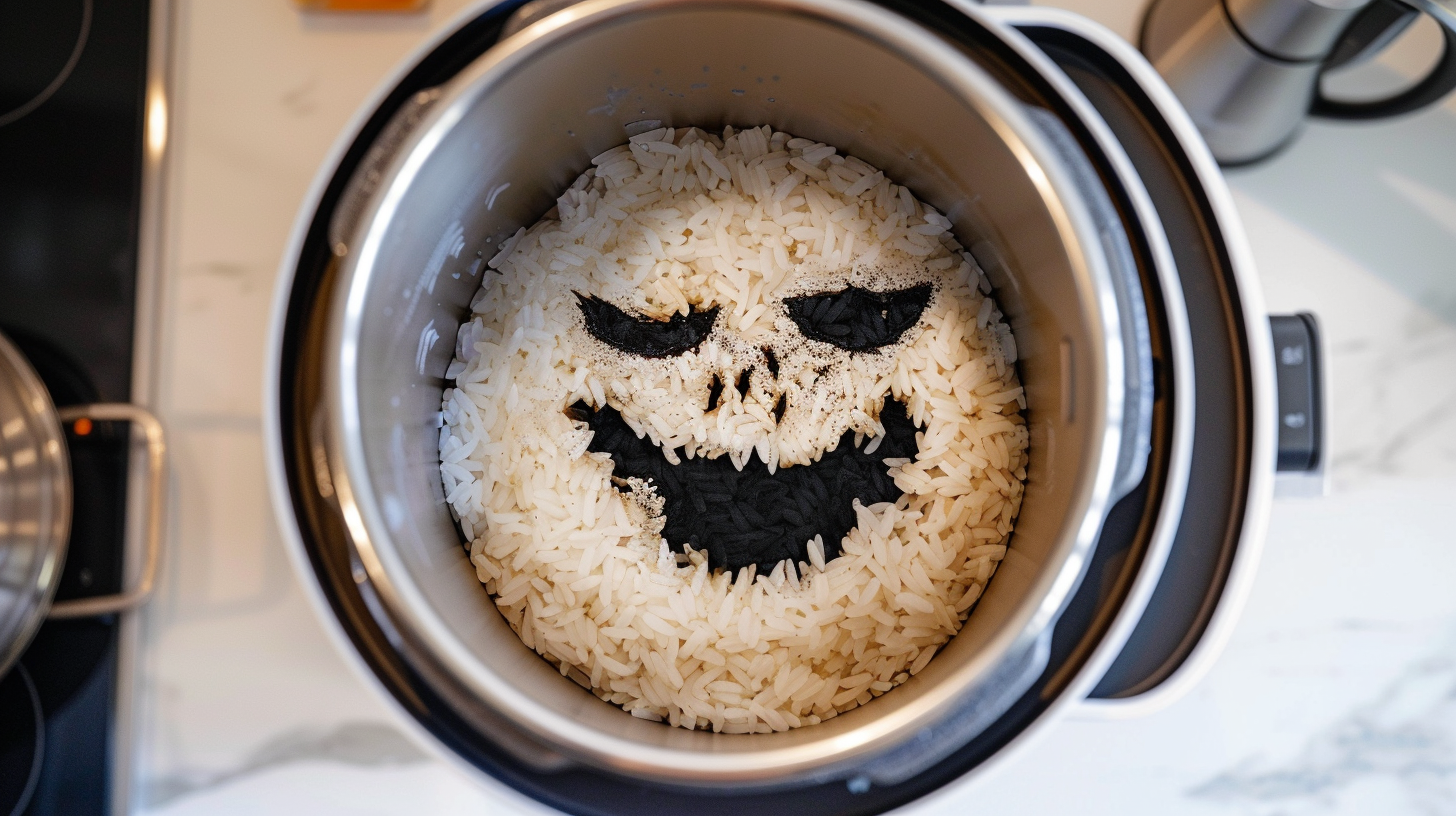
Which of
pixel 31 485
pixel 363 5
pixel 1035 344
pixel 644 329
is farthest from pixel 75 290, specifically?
pixel 1035 344

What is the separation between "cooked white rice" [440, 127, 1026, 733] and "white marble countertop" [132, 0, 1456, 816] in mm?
201

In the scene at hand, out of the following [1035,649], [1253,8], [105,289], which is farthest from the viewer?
[105,289]

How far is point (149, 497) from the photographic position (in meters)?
0.66

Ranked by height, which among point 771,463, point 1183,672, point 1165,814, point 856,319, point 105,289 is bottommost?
point 1165,814

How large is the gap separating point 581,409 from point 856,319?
0.24 metres

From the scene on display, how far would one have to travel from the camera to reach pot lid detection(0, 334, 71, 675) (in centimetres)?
64

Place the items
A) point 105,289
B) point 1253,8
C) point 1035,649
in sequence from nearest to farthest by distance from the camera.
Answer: point 1035,649 < point 1253,8 < point 105,289

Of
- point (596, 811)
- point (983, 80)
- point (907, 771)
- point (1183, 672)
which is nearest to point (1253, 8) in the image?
point (983, 80)

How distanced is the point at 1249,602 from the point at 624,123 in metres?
Answer: 0.66

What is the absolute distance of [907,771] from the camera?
487mm

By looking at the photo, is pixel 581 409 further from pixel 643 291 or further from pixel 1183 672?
pixel 1183 672

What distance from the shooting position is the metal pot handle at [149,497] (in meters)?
0.64

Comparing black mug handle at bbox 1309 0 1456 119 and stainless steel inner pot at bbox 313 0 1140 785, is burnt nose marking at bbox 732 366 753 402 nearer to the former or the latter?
stainless steel inner pot at bbox 313 0 1140 785

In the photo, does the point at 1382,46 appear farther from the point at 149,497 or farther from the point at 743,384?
the point at 149,497
